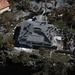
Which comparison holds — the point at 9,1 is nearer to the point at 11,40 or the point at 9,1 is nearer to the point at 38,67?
the point at 11,40

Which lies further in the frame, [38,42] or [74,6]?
[74,6]

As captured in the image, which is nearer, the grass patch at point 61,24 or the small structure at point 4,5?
the grass patch at point 61,24

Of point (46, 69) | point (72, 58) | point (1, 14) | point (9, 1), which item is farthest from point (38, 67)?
point (9, 1)

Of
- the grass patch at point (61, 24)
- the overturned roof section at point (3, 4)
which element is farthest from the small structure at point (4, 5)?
the grass patch at point (61, 24)

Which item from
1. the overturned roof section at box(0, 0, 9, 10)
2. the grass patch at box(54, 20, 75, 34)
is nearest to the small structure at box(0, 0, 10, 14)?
the overturned roof section at box(0, 0, 9, 10)

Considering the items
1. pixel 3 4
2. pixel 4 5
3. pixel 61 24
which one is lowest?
pixel 61 24

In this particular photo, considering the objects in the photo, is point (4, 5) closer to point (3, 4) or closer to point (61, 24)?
point (3, 4)

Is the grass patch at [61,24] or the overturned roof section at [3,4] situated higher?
the overturned roof section at [3,4]

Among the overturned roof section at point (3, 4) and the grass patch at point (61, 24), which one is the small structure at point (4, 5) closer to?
the overturned roof section at point (3, 4)

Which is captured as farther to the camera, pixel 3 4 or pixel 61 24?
pixel 3 4

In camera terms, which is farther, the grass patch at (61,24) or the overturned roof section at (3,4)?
the overturned roof section at (3,4)

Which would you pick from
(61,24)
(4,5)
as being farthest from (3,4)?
(61,24)
